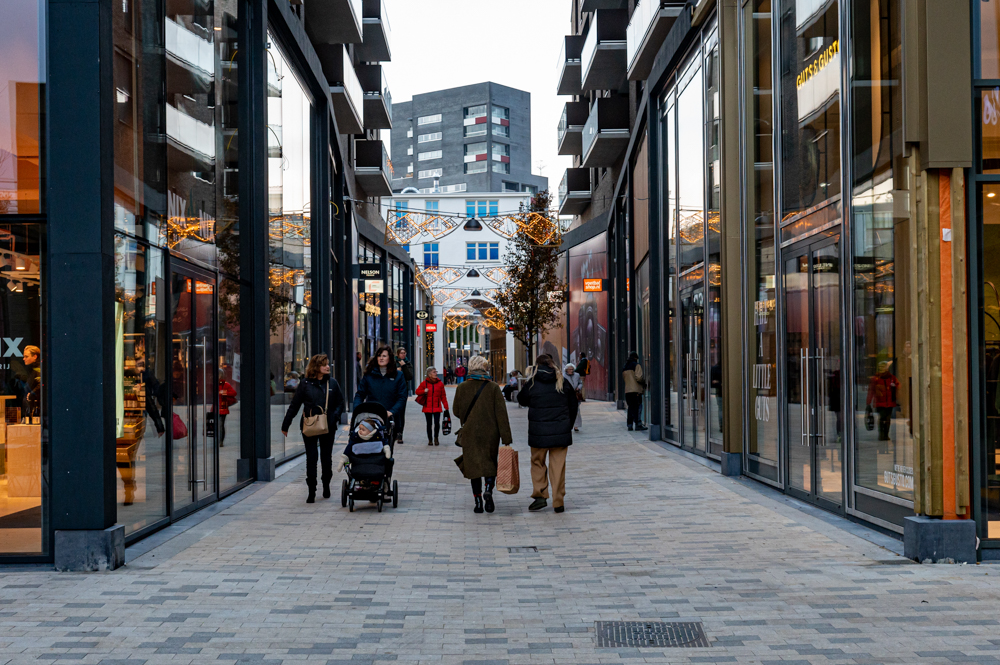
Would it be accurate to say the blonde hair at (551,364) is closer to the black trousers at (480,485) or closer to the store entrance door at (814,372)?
the black trousers at (480,485)

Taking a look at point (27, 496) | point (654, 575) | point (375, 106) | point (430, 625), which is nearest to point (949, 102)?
point (654, 575)

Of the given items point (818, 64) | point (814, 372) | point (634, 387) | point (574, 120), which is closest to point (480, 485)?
point (814, 372)

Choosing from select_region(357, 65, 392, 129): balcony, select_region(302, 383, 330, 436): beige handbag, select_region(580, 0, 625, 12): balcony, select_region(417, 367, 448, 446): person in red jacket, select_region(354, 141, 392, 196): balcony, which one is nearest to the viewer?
select_region(302, 383, 330, 436): beige handbag

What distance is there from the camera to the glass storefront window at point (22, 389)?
776 centimetres

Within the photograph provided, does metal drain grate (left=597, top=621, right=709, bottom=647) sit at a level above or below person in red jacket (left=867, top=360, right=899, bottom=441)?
below

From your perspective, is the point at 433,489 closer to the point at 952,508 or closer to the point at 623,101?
the point at 952,508

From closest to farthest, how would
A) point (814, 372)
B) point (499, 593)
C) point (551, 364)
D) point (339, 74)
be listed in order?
point (499, 593) < point (814, 372) < point (551, 364) < point (339, 74)

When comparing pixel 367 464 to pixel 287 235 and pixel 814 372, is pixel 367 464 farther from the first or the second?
pixel 287 235

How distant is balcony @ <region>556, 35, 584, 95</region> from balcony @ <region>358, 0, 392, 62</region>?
7.37m

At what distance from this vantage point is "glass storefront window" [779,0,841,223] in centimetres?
992

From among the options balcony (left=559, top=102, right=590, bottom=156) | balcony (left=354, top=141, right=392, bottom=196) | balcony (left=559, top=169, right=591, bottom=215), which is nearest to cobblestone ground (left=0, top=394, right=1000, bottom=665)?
balcony (left=354, top=141, right=392, bottom=196)

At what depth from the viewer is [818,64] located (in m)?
10.4

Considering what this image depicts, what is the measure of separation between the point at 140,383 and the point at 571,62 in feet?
107

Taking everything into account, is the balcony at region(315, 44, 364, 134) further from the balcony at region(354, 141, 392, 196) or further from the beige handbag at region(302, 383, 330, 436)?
the beige handbag at region(302, 383, 330, 436)
